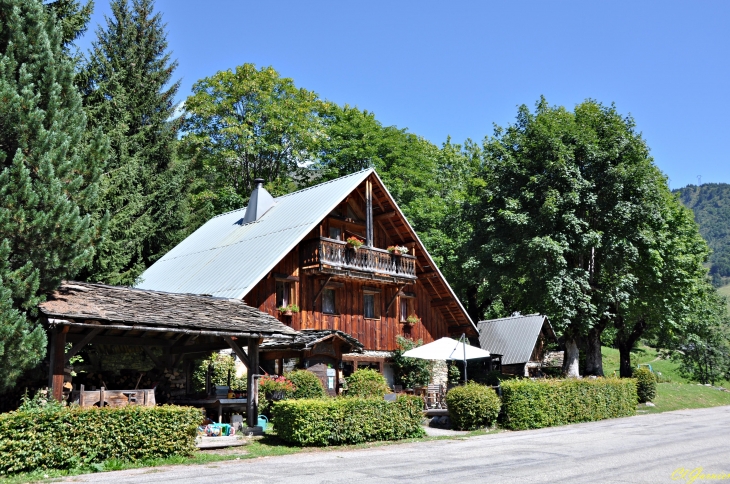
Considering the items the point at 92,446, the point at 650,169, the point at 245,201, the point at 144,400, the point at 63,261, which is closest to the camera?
the point at 92,446

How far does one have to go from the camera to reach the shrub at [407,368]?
30.4m

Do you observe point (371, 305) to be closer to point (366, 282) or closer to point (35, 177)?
point (366, 282)

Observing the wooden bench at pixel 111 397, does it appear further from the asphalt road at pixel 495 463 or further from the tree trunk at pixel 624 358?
the tree trunk at pixel 624 358

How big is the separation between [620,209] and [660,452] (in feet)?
58.6

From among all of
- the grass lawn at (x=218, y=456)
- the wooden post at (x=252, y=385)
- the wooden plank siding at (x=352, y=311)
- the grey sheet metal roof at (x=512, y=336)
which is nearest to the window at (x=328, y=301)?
the wooden plank siding at (x=352, y=311)

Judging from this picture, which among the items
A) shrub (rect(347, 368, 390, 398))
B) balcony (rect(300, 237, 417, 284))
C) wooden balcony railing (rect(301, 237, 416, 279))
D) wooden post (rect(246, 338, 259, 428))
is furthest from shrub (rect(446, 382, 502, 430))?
wooden balcony railing (rect(301, 237, 416, 279))

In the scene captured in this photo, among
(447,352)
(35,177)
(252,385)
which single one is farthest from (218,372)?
(35,177)

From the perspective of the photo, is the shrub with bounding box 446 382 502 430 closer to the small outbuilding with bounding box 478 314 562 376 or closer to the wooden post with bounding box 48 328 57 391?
the wooden post with bounding box 48 328 57 391

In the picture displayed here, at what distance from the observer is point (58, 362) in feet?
49.0

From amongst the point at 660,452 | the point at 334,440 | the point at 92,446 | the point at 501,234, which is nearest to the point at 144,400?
the point at 92,446

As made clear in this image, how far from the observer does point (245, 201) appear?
42938mm

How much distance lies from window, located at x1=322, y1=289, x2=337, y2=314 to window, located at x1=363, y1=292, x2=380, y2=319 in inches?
74.9

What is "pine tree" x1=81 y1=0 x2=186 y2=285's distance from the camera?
25.1m

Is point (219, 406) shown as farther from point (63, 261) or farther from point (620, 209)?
point (620, 209)
